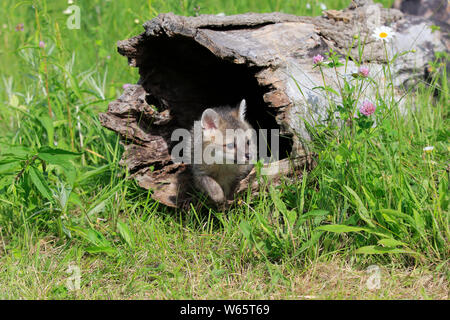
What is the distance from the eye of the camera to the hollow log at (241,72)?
3984 millimetres

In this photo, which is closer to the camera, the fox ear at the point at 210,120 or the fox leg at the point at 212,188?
the fox leg at the point at 212,188

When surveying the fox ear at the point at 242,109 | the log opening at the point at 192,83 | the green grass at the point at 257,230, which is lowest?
the green grass at the point at 257,230

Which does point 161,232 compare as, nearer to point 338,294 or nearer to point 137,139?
point 137,139

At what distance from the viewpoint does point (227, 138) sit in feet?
15.5

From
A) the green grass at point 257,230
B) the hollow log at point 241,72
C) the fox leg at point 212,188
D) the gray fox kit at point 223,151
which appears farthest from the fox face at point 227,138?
the green grass at point 257,230

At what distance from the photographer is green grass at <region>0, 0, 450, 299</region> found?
3195 millimetres

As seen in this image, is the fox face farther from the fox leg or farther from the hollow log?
the hollow log

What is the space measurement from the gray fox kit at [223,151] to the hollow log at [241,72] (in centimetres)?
25

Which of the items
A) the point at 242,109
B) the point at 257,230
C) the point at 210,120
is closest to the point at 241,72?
the point at 242,109

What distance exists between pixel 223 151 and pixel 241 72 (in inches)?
37.3

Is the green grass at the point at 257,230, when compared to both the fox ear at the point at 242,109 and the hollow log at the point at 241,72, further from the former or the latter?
the fox ear at the point at 242,109

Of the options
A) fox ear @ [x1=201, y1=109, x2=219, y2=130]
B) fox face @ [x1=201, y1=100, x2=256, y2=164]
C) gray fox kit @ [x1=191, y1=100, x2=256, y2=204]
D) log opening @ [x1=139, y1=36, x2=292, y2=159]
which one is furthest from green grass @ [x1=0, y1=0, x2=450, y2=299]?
fox ear @ [x1=201, y1=109, x2=219, y2=130]

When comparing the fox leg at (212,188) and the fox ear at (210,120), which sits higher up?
the fox ear at (210,120)

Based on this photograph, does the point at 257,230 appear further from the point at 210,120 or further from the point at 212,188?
the point at 210,120
